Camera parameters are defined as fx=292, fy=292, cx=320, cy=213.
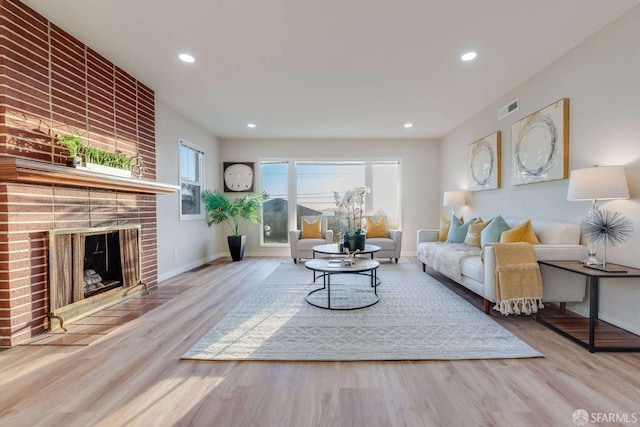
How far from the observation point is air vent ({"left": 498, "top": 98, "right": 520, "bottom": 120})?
3.73 metres

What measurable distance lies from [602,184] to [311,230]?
411cm

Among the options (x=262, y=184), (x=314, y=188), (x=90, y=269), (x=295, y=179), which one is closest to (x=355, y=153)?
(x=314, y=188)

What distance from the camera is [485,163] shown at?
4480 mm

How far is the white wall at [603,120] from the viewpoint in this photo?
230cm

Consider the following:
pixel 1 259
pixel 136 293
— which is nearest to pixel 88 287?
pixel 136 293

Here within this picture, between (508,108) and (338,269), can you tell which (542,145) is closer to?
(508,108)

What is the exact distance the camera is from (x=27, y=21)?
2303mm

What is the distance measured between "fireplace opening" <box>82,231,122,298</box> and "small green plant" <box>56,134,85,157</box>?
2.95 ft

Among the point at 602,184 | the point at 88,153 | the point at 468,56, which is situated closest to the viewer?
the point at 602,184

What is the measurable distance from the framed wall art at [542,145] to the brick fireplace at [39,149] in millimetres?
4384

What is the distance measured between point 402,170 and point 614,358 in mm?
4857

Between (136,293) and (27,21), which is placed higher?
(27,21)

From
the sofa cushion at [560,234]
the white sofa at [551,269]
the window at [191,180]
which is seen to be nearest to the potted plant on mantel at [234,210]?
the window at [191,180]

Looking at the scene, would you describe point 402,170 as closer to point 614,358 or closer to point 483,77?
point 483,77
